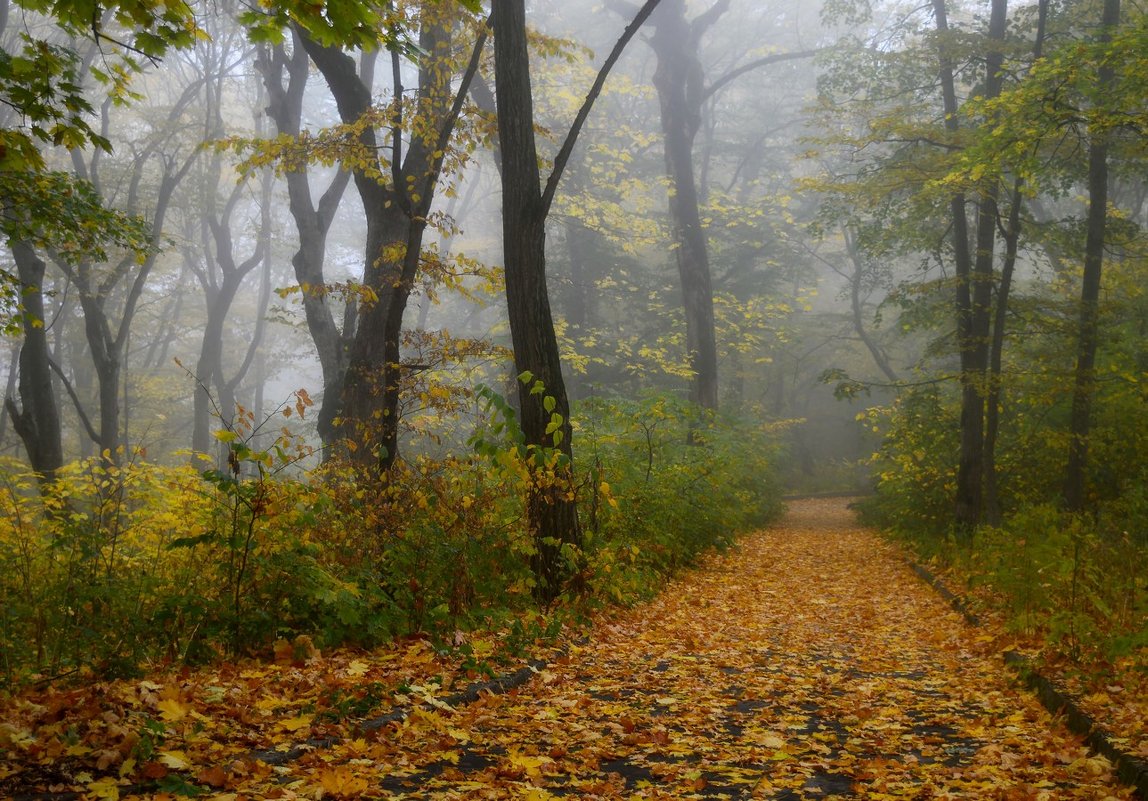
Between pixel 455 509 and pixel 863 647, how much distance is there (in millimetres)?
3880

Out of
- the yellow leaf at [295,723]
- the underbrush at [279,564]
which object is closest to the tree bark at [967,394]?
the underbrush at [279,564]

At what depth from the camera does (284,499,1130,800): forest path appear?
3643mm

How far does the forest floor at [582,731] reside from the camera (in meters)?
3.25

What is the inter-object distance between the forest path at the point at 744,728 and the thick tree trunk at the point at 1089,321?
4972mm

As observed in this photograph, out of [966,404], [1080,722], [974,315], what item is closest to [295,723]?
[1080,722]

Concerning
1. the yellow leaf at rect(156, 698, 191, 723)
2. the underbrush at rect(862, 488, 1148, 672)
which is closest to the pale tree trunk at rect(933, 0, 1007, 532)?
the underbrush at rect(862, 488, 1148, 672)

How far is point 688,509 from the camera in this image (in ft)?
39.3

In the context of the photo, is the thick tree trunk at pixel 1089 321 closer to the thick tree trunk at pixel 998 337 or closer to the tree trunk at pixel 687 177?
the thick tree trunk at pixel 998 337

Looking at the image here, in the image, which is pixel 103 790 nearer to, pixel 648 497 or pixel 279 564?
pixel 279 564

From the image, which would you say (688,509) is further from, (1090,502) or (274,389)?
(274,389)

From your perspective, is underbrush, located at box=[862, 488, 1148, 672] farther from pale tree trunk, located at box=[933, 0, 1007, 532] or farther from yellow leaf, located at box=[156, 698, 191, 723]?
yellow leaf, located at box=[156, 698, 191, 723]

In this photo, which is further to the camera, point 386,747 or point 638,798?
point 386,747

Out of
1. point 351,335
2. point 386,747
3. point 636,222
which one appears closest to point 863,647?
point 386,747

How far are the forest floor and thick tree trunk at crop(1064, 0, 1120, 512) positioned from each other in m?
5.89
